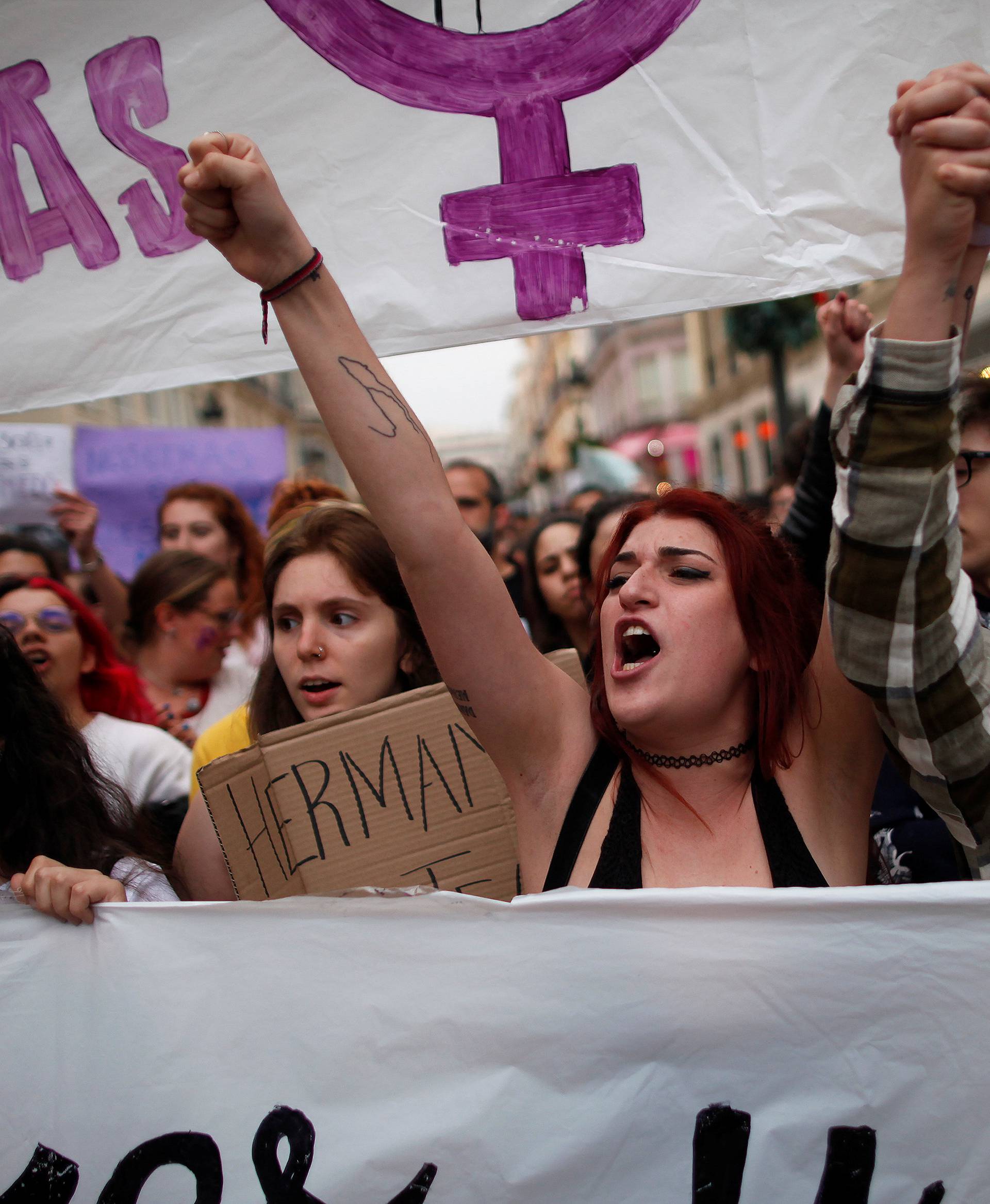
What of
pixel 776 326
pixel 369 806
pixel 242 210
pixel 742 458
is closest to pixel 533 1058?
pixel 369 806

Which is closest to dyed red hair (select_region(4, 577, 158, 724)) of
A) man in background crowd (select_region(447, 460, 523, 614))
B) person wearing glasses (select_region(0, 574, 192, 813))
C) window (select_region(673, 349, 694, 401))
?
person wearing glasses (select_region(0, 574, 192, 813))

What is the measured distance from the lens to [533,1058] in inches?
54.8

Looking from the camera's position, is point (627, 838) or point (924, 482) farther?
point (627, 838)

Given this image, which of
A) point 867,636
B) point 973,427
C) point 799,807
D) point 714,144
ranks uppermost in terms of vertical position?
point 714,144

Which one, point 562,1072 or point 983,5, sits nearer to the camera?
point 562,1072

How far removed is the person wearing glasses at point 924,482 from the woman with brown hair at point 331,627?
1066mm

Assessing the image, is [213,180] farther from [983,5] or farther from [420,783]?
[983,5]

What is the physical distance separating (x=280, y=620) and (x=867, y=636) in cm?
134

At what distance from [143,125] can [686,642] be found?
1.29 metres

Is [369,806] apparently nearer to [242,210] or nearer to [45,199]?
[242,210]

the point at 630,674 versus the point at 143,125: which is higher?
the point at 143,125

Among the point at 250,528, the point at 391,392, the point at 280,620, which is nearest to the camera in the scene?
the point at 391,392

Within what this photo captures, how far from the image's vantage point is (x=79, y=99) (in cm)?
193

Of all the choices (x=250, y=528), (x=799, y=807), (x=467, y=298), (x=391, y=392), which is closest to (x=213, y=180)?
(x=391, y=392)
